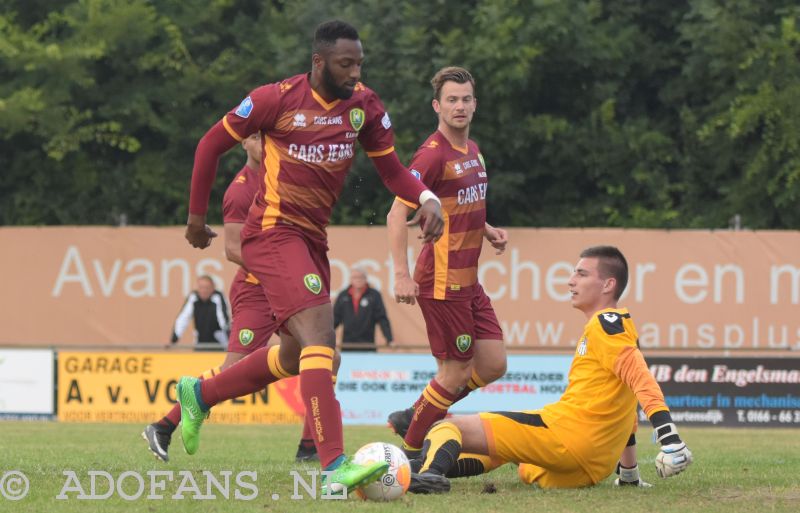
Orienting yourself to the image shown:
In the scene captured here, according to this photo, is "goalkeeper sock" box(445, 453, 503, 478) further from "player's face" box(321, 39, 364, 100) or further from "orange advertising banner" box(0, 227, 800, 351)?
"orange advertising banner" box(0, 227, 800, 351)

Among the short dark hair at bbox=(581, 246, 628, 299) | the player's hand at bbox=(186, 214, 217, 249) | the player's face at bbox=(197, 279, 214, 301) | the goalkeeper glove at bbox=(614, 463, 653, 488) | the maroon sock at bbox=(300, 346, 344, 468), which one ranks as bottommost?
the goalkeeper glove at bbox=(614, 463, 653, 488)

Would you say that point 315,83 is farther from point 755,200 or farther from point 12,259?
point 755,200

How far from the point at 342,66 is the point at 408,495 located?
224 cm

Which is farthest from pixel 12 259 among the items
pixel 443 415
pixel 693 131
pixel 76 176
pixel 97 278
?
pixel 443 415

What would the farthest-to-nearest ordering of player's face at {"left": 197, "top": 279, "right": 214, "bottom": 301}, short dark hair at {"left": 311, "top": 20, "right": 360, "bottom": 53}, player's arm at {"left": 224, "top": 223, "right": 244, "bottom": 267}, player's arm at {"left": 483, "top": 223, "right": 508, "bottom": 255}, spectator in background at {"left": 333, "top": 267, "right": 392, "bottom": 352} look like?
spectator in background at {"left": 333, "top": 267, "right": 392, "bottom": 352}
player's face at {"left": 197, "top": 279, "right": 214, "bottom": 301}
player's arm at {"left": 224, "top": 223, "right": 244, "bottom": 267}
player's arm at {"left": 483, "top": 223, "right": 508, "bottom": 255}
short dark hair at {"left": 311, "top": 20, "right": 360, "bottom": 53}

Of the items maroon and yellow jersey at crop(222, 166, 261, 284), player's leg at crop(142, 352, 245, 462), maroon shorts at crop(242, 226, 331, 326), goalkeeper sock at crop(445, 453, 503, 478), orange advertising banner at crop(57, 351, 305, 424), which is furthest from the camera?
orange advertising banner at crop(57, 351, 305, 424)

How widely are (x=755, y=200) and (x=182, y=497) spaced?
62.8 feet

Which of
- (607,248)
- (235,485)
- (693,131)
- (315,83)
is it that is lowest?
(235,485)

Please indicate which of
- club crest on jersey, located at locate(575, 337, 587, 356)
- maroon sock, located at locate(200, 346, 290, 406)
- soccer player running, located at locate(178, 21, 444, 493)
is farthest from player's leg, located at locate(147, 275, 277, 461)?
club crest on jersey, located at locate(575, 337, 587, 356)

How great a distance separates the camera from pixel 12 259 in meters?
22.6

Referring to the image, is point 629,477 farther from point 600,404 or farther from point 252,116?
point 252,116

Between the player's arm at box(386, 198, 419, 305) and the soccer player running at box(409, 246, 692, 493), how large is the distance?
766 millimetres

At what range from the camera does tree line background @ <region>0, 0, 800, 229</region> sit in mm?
24203

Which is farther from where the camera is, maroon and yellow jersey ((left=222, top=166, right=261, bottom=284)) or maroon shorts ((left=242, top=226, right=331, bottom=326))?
maroon and yellow jersey ((left=222, top=166, right=261, bottom=284))
